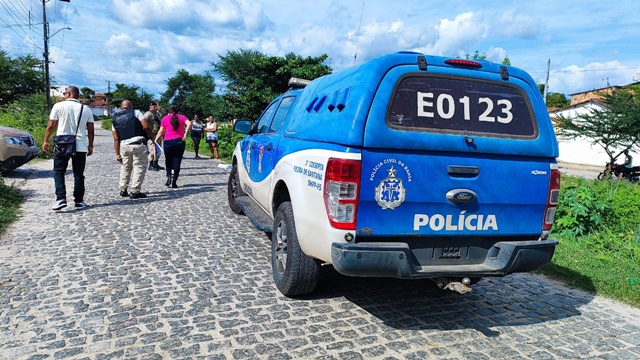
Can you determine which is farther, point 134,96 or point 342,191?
point 134,96

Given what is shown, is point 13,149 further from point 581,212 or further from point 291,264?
point 581,212

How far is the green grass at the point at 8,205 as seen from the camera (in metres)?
6.08

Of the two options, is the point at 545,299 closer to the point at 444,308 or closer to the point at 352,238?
the point at 444,308

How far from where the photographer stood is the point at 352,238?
10.2 feet

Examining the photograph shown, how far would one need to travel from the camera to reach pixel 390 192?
3.14m

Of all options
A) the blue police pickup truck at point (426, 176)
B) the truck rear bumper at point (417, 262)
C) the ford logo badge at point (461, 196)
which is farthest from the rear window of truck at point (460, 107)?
the truck rear bumper at point (417, 262)

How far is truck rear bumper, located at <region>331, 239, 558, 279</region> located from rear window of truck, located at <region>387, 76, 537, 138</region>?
33.4 inches

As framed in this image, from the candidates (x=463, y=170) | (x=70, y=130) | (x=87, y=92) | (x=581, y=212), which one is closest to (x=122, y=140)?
(x=70, y=130)

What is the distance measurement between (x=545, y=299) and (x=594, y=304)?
43 centimetres

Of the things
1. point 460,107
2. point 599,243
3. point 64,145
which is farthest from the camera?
point 64,145

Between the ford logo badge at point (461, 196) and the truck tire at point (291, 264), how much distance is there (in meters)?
1.24

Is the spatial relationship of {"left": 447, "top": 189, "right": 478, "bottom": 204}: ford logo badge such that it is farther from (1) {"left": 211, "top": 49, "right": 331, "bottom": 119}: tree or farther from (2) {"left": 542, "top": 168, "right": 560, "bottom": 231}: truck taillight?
(1) {"left": 211, "top": 49, "right": 331, "bottom": 119}: tree

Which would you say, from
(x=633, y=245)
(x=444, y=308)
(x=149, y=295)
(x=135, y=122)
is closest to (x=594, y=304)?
(x=444, y=308)

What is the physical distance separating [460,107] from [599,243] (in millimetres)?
4486
